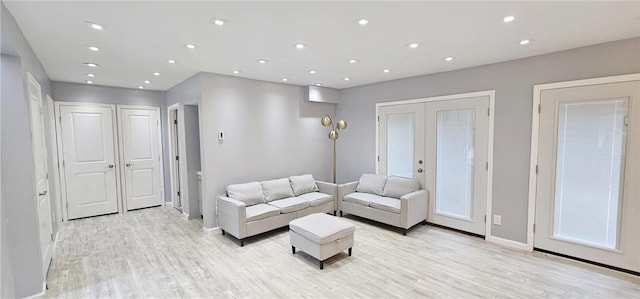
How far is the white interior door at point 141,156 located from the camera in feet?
17.8

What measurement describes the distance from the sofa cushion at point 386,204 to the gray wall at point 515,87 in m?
1.30

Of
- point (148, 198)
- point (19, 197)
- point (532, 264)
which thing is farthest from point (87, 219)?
point (532, 264)

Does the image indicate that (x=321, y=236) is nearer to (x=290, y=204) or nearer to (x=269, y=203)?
(x=290, y=204)

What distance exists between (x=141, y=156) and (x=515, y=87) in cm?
650

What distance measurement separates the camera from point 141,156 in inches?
220

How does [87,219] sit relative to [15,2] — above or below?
below

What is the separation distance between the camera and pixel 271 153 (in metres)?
4.97

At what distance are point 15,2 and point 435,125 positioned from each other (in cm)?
467

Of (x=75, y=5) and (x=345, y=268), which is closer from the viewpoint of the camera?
(x=75, y=5)

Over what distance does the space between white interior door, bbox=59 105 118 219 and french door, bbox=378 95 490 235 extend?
5.26 metres

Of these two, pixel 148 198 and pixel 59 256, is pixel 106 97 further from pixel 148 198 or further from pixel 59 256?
pixel 59 256

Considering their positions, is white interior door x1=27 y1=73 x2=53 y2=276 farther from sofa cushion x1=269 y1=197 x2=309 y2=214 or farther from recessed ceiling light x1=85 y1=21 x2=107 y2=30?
sofa cushion x1=269 y1=197 x2=309 y2=214

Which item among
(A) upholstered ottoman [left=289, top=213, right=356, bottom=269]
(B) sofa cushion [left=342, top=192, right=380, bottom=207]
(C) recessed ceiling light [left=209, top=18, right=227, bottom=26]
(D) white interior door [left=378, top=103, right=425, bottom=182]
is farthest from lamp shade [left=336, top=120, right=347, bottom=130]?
(C) recessed ceiling light [left=209, top=18, right=227, bottom=26]

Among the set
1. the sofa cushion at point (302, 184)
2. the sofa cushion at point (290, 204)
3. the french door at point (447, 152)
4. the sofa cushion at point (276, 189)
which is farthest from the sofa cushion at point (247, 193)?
the french door at point (447, 152)
